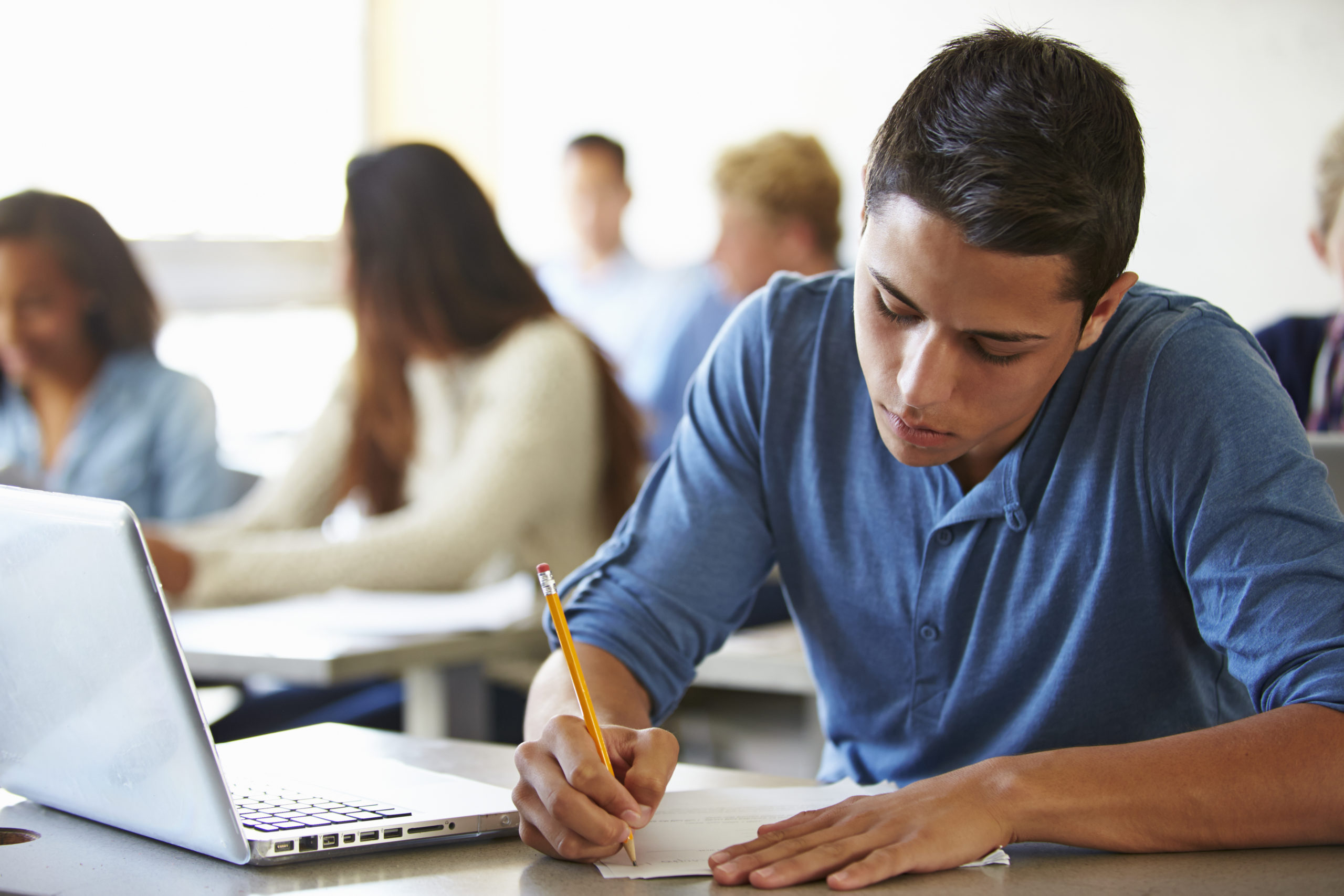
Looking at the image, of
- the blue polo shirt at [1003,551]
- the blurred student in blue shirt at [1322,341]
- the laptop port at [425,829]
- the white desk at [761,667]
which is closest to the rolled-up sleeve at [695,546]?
the blue polo shirt at [1003,551]

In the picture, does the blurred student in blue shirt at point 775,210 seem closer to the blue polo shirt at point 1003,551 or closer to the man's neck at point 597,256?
the man's neck at point 597,256

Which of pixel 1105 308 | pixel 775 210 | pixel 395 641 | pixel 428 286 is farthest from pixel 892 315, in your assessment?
pixel 775 210

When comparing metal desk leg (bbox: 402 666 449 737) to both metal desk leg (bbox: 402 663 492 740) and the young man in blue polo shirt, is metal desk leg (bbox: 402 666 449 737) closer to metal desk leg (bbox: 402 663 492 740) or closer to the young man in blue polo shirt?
metal desk leg (bbox: 402 663 492 740)

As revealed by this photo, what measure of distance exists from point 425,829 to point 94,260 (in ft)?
7.21

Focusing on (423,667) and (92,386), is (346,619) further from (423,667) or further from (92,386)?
(92,386)

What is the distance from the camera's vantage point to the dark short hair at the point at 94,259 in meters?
2.64

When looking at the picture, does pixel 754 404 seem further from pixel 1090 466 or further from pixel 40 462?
pixel 40 462

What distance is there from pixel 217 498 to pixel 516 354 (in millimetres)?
833

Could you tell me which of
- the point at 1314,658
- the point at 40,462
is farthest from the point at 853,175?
the point at 1314,658

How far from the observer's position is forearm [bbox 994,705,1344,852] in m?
0.86

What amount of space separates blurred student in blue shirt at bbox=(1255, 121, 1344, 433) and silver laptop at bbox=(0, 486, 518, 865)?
179 centimetres

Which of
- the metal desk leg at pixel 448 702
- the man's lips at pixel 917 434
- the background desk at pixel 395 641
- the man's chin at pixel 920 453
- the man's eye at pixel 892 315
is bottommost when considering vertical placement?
the metal desk leg at pixel 448 702

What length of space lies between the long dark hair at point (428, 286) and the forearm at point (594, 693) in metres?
1.29

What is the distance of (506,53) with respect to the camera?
202 inches
